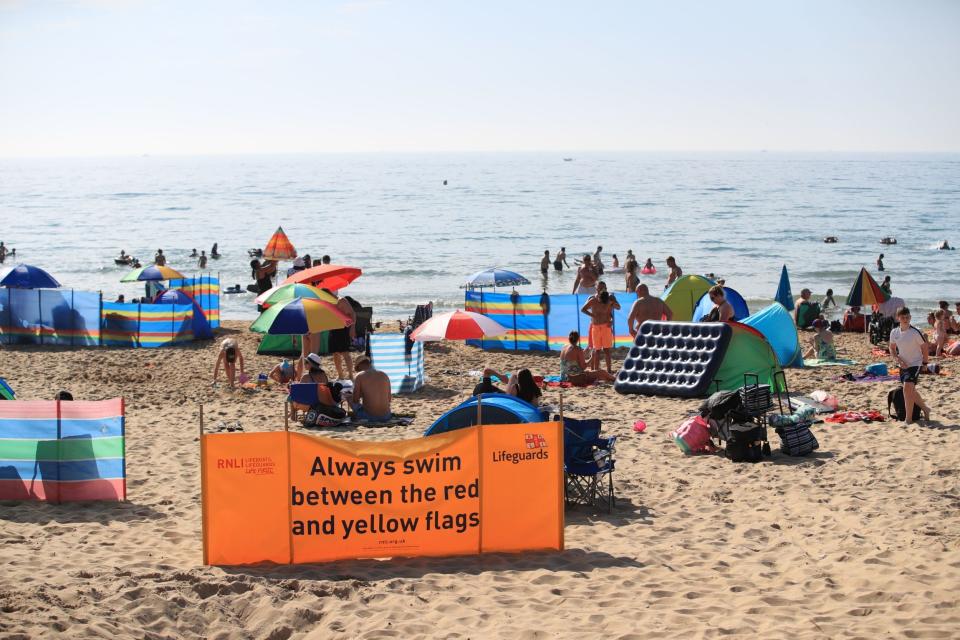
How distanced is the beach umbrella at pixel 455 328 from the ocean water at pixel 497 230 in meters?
15.5

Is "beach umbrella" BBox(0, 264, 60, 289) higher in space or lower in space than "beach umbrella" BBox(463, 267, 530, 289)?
higher

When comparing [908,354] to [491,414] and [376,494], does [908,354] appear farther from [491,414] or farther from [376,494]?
[376,494]

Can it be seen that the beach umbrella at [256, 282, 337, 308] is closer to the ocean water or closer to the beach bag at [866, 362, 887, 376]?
the beach bag at [866, 362, 887, 376]

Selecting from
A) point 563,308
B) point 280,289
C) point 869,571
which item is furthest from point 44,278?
point 869,571

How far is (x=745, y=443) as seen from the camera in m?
10.7

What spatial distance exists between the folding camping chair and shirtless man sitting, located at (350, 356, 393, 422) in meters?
3.89

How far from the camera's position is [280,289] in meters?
15.8

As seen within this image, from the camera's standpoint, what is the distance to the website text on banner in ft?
24.3

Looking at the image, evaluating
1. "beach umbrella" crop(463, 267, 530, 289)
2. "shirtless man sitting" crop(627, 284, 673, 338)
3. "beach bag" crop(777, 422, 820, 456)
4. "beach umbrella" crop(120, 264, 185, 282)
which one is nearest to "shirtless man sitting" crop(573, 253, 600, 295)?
"beach umbrella" crop(463, 267, 530, 289)

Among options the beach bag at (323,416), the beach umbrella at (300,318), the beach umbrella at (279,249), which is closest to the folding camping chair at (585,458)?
the beach bag at (323,416)

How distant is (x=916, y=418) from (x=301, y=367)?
8.53 m

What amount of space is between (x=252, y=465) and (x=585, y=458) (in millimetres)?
3208

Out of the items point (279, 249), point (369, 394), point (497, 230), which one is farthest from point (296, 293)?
point (497, 230)

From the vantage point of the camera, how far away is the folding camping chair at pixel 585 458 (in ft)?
30.3
